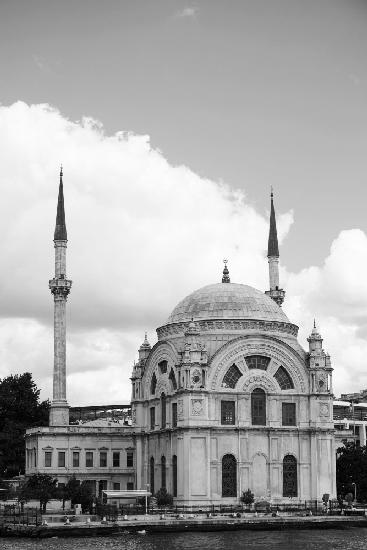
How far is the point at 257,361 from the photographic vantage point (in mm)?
88812

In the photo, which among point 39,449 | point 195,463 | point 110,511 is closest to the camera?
point 110,511

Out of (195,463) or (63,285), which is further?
(63,285)

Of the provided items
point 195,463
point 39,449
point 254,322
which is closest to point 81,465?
point 39,449

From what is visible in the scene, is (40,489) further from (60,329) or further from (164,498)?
(60,329)

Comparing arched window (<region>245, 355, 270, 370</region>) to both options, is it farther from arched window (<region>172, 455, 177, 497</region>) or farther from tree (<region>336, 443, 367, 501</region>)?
tree (<region>336, 443, 367, 501</region>)

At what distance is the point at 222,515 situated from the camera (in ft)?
259

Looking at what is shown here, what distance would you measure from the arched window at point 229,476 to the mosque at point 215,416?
76mm

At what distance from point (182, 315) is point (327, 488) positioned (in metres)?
18.1

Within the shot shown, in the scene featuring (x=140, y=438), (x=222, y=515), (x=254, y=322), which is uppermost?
(x=254, y=322)

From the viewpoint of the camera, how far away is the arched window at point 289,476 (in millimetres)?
88188

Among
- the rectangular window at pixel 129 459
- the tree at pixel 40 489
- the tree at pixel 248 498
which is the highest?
the rectangular window at pixel 129 459

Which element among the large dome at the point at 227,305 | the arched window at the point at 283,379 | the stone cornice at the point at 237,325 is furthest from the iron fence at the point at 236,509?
the large dome at the point at 227,305

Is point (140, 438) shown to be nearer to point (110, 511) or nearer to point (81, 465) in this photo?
point (81, 465)

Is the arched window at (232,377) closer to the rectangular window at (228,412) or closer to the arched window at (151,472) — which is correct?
the rectangular window at (228,412)
